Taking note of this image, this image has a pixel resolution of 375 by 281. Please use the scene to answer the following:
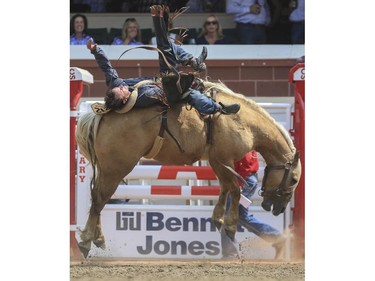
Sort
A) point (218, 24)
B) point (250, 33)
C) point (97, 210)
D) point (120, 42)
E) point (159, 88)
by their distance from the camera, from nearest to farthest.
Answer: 1. point (159, 88)
2. point (97, 210)
3. point (120, 42)
4. point (218, 24)
5. point (250, 33)

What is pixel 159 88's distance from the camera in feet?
23.2

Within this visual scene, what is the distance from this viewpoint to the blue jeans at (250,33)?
9508 mm

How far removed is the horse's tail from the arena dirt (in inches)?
29.3

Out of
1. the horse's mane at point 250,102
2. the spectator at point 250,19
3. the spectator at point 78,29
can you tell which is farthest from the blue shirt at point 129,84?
the spectator at point 250,19

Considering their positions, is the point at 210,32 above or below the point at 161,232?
above

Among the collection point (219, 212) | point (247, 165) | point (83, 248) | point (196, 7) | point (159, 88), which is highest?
point (196, 7)

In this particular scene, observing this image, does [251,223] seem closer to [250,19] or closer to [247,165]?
[247,165]

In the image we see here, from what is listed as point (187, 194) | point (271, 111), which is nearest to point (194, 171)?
point (187, 194)

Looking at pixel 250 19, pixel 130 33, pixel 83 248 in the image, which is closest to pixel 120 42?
pixel 130 33

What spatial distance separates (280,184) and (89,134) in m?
1.45

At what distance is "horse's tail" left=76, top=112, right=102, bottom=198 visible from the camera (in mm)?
7133

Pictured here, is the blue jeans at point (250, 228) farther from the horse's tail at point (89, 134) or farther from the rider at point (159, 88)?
the horse's tail at point (89, 134)

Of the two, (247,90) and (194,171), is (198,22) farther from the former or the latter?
(194,171)

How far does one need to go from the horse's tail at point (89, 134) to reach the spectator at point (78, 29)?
194 centimetres
